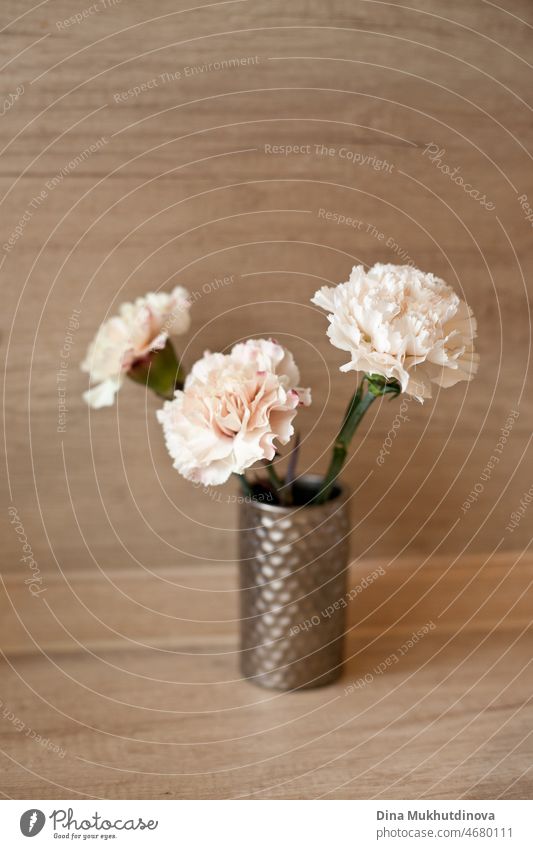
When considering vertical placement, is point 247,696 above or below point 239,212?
below

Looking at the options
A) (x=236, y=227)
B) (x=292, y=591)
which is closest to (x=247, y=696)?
(x=292, y=591)

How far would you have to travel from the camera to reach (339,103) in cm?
70

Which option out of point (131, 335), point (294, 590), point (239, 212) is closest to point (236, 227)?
point (239, 212)

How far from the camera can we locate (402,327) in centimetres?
55

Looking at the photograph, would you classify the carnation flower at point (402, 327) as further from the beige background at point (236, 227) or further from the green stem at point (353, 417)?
the beige background at point (236, 227)

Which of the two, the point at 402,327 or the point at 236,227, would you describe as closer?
the point at 402,327

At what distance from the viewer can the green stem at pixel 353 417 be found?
1.91 ft

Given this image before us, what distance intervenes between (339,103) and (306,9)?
7cm

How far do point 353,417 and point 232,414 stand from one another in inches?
3.7

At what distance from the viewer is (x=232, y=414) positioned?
576mm

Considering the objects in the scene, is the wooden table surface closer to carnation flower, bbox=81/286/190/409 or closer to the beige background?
the beige background

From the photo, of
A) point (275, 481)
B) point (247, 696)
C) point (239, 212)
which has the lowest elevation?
point (247, 696)

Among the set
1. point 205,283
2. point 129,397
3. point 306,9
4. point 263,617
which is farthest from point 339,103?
point 263,617

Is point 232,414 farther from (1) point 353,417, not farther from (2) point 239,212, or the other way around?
(2) point 239,212
